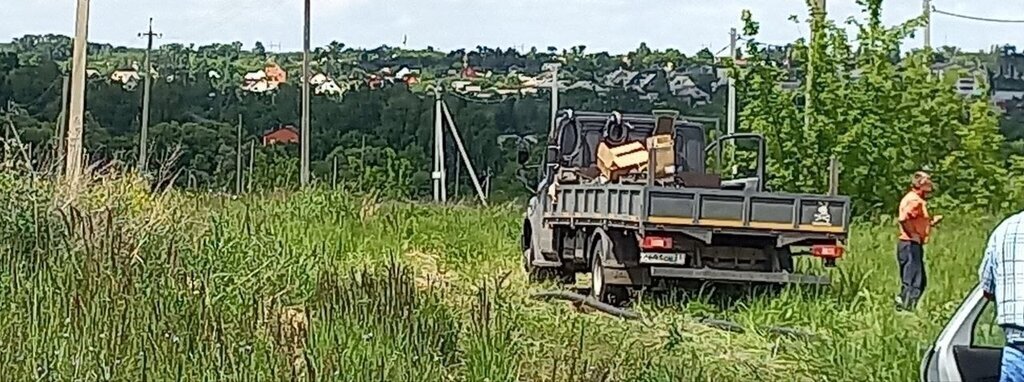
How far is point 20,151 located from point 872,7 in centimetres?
1756

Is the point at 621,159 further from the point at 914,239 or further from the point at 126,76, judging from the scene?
the point at 126,76

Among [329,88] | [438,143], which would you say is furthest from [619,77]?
[329,88]

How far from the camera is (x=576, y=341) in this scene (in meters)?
11.0

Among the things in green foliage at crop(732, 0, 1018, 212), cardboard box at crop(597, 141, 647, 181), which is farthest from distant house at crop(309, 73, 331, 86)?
cardboard box at crop(597, 141, 647, 181)

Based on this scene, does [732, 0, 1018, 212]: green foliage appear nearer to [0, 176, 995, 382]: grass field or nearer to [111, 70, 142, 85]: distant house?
[0, 176, 995, 382]: grass field

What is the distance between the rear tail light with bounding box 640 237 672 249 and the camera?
14.3 meters

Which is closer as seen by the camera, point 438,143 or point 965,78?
point 965,78

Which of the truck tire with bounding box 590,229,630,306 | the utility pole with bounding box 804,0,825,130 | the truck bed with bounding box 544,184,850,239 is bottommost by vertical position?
the truck tire with bounding box 590,229,630,306

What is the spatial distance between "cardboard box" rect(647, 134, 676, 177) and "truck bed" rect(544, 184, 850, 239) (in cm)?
162

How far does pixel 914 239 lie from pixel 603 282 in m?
3.00

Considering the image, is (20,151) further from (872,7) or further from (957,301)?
(872,7)

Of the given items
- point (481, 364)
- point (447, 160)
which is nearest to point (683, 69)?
point (447, 160)

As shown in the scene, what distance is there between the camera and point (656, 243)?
1436 cm

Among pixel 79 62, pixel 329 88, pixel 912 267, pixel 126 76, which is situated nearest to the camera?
pixel 912 267
